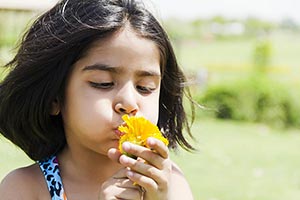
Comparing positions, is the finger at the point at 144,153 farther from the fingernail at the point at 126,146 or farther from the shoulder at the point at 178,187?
the shoulder at the point at 178,187

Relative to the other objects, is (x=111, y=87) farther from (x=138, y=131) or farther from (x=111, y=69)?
(x=138, y=131)

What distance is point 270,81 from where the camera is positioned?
11.8 m

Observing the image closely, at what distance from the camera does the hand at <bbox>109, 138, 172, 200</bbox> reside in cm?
195

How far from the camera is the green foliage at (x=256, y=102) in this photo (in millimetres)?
11250

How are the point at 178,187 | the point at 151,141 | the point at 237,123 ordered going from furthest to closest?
the point at 237,123, the point at 178,187, the point at 151,141

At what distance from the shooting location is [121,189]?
204 cm

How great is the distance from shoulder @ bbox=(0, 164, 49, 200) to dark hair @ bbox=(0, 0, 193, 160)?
0.12 meters

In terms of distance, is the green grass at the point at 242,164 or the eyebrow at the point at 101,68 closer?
the eyebrow at the point at 101,68

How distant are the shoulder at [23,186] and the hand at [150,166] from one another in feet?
1.62

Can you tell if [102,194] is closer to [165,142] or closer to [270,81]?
[165,142]

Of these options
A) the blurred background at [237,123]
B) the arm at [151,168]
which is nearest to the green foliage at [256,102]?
the blurred background at [237,123]

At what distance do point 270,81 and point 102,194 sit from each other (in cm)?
999

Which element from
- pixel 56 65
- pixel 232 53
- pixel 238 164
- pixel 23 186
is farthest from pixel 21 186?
pixel 232 53

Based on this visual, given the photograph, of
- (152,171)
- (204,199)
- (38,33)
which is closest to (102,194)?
(152,171)
